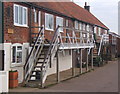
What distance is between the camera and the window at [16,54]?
47.3 ft

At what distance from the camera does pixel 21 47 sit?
49.7 ft

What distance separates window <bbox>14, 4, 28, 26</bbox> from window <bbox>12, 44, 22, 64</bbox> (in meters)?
1.30

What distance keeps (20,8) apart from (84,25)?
53.0 feet

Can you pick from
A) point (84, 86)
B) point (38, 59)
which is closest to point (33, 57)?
point (38, 59)

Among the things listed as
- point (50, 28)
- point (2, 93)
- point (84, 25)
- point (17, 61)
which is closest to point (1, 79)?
point (2, 93)


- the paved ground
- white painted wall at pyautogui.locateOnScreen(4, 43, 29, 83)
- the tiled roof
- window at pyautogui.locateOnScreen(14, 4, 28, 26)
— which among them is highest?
the tiled roof

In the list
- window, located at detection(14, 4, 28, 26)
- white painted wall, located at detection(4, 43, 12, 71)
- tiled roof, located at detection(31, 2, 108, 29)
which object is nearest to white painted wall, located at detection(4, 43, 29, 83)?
white painted wall, located at detection(4, 43, 12, 71)

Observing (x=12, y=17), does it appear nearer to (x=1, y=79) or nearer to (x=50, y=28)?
(x=1, y=79)

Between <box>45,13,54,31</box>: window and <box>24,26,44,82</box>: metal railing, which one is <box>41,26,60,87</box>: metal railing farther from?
<box>45,13,54,31</box>: window

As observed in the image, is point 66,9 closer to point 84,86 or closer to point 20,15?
point 20,15

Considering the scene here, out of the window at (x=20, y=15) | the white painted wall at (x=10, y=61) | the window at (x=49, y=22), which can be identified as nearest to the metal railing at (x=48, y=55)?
the white painted wall at (x=10, y=61)

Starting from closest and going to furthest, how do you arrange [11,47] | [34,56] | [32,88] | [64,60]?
1. [32,88]
2. [11,47]
3. [34,56]
4. [64,60]

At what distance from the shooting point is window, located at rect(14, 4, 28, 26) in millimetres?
14762

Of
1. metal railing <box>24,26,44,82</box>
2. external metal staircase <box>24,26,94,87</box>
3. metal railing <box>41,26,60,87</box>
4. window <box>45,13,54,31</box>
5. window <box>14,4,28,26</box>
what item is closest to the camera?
metal railing <box>41,26,60,87</box>
